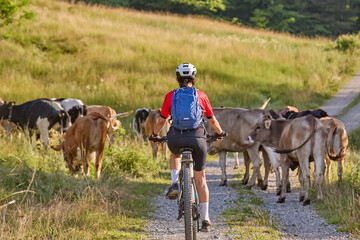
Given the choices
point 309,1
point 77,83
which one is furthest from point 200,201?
point 309,1

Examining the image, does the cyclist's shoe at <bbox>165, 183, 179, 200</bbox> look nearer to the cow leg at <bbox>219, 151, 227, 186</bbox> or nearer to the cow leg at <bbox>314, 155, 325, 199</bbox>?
the cow leg at <bbox>314, 155, 325, 199</bbox>

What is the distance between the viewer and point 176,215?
8641 millimetres

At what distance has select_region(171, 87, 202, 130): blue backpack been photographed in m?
6.13

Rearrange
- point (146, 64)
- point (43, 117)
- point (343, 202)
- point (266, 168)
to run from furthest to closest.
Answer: point (146, 64) → point (43, 117) → point (266, 168) → point (343, 202)

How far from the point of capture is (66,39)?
28594mm

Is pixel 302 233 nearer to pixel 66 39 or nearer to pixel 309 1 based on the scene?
pixel 66 39

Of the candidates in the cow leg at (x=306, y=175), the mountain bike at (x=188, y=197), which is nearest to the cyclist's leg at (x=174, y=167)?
the mountain bike at (x=188, y=197)

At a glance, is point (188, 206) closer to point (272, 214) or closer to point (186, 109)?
point (186, 109)

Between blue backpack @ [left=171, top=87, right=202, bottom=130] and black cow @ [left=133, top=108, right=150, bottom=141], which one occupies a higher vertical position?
blue backpack @ [left=171, top=87, right=202, bottom=130]

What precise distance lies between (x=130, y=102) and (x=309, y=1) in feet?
122

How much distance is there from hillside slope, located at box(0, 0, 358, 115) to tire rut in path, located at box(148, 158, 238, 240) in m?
11.6

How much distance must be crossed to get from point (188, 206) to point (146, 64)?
2079 centimetres

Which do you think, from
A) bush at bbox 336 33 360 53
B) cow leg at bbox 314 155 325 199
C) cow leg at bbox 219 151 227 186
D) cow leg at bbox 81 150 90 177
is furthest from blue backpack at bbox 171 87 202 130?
bush at bbox 336 33 360 53

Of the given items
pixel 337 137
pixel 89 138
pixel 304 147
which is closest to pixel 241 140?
pixel 304 147
